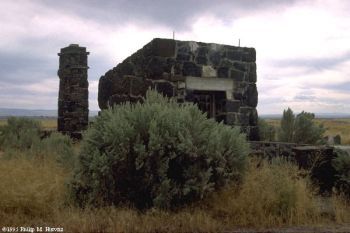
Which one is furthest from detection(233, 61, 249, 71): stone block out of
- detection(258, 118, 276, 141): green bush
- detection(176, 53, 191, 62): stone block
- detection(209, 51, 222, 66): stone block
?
detection(258, 118, 276, 141): green bush

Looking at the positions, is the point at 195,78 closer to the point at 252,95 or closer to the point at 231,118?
the point at 231,118

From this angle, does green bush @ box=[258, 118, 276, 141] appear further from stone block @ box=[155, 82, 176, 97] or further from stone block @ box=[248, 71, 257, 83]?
stone block @ box=[155, 82, 176, 97]

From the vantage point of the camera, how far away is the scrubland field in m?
5.37

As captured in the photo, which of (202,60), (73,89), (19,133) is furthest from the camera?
(73,89)

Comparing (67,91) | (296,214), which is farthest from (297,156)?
(67,91)

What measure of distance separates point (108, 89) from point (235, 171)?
579 cm

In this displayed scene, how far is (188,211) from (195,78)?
18.7 ft

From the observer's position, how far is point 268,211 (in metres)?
5.99

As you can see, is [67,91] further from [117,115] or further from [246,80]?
[117,115]

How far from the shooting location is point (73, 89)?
645 inches

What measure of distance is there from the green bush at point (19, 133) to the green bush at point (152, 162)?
7127 mm

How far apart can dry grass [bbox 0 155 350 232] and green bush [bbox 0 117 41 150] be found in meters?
7.18

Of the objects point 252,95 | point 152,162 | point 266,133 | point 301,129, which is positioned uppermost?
point 252,95

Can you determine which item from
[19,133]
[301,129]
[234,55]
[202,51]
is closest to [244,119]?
[301,129]
